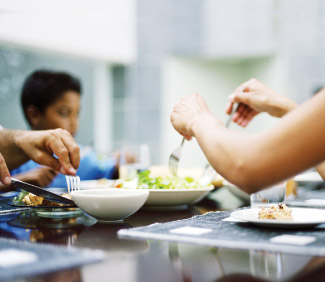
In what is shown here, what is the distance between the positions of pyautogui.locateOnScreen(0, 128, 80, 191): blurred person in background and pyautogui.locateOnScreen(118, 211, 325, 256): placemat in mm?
431

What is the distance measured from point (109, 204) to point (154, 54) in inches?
151

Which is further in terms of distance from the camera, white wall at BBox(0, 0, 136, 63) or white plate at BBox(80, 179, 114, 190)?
white wall at BBox(0, 0, 136, 63)

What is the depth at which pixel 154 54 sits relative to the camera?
4.68 metres

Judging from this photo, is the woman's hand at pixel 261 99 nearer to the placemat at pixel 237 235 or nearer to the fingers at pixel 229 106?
the fingers at pixel 229 106

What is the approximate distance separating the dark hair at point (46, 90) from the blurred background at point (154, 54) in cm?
86

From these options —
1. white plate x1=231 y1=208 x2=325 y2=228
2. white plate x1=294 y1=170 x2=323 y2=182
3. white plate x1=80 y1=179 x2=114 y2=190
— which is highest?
white plate x1=80 y1=179 x2=114 y2=190

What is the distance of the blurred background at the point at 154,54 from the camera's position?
12.9 feet

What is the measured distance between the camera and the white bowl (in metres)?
0.97

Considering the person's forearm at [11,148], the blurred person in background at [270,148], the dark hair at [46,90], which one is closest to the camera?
the blurred person in background at [270,148]

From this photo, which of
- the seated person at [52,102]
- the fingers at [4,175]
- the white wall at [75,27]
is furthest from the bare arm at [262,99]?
the white wall at [75,27]

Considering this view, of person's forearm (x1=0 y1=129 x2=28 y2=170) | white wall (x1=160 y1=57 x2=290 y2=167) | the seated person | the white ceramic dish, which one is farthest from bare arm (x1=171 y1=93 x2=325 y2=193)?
white wall (x1=160 y1=57 x2=290 y2=167)

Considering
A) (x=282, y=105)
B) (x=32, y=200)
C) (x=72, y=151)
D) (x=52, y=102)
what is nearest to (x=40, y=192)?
(x=32, y=200)

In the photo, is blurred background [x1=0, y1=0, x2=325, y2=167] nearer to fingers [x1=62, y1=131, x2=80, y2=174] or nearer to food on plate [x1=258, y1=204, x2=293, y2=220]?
fingers [x1=62, y1=131, x2=80, y2=174]

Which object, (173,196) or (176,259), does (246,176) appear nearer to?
(176,259)
